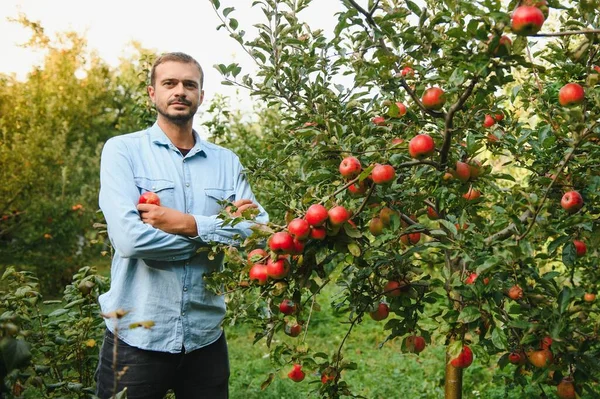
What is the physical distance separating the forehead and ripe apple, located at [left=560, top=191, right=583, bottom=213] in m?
1.48

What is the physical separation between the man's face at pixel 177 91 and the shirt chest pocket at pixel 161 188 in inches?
10.7

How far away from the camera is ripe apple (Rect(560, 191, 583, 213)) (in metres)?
1.80

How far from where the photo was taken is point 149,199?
2088 millimetres

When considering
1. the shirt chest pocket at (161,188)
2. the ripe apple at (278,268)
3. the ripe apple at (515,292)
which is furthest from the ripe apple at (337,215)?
the shirt chest pocket at (161,188)

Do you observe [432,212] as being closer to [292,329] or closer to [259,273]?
[292,329]

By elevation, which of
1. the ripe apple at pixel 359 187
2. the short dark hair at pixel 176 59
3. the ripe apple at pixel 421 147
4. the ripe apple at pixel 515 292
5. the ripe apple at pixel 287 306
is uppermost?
the short dark hair at pixel 176 59

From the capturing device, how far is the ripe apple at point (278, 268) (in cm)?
168

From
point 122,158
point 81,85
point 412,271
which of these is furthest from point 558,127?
point 81,85

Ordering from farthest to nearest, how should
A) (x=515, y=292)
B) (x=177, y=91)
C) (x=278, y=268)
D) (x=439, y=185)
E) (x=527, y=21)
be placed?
1. (x=177, y=91)
2. (x=439, y=185)
3. (x=515, y=292)
4. (x=278, y=268)
5. (x=527, y=21)

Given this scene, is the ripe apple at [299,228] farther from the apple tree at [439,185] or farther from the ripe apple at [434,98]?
the ripe apple at [434,98]

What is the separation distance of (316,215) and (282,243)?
0.43 feet

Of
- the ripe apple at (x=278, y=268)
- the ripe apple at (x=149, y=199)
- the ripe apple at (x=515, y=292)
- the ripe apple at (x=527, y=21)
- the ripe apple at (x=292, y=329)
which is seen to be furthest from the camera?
the ripe apple at (x=149, y=199)

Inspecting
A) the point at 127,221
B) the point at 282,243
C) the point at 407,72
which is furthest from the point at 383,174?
the point at 127,221

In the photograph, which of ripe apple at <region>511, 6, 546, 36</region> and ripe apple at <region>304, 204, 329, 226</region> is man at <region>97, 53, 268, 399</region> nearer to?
ripe apple at <region>304, 204, 329, 226</region>
